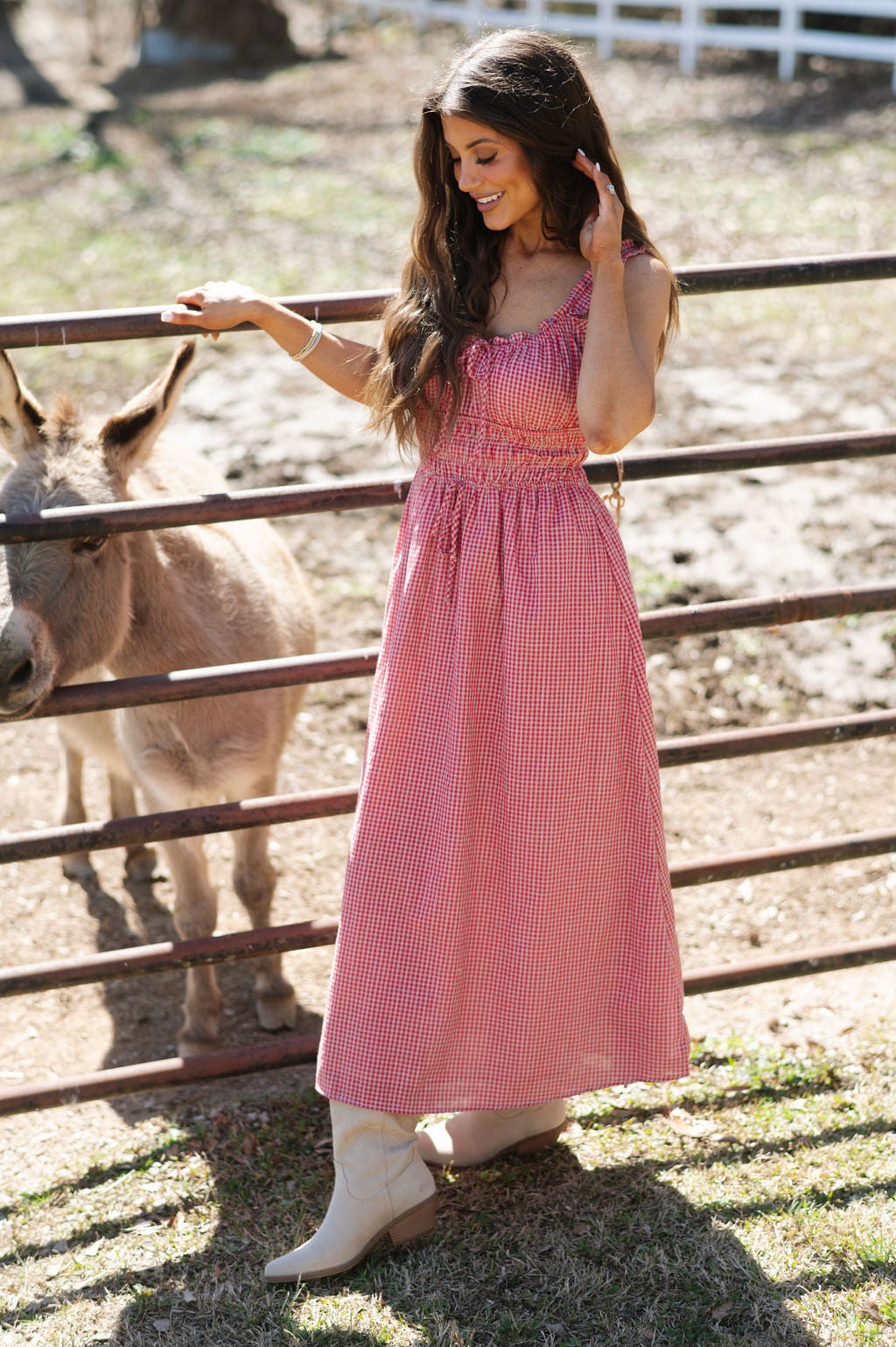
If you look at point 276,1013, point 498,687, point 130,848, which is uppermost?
point 498,687

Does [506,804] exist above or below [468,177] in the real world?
below

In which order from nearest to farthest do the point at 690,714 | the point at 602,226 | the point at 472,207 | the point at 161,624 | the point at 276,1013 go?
the point at 602,226, the point at 472,207, the point at 161,624, the point at 276,1013, the point at 690,714

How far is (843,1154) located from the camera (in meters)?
3.16

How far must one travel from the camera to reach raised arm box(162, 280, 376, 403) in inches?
104

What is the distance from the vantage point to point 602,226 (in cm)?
231

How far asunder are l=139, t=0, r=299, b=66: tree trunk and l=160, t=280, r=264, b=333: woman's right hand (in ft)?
61.2

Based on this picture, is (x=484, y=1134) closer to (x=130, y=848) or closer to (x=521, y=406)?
(x=521, y=406)

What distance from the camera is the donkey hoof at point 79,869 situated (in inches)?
193

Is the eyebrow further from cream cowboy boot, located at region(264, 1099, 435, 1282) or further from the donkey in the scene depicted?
cream cowboy boot, located at region(264, 1099, 435, 1282)

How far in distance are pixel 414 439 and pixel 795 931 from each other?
267 cm

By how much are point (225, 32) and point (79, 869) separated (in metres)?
18.0

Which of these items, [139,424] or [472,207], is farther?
[139,424]

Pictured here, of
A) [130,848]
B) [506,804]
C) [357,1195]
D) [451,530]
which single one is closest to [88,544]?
[451,530]

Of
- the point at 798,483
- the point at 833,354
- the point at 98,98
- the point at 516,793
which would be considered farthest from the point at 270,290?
the point at 98,98
